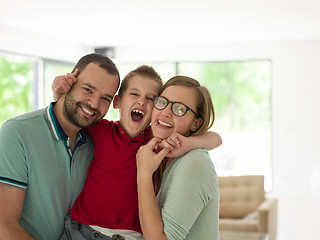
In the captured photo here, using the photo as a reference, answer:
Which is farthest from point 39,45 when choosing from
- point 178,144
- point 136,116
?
point 178,144

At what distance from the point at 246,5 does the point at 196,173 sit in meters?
4.68

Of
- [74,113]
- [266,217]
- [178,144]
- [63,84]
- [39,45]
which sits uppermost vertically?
[39,45]

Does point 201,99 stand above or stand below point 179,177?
above

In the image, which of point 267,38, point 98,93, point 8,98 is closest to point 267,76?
point 267,38

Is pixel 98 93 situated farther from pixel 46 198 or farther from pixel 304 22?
pixel 304 22

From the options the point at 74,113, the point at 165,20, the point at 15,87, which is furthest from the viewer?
the point at 15,87

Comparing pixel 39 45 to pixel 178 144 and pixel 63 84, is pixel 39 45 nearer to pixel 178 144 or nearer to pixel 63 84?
pixel 63 84

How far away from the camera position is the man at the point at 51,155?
1.64 metres

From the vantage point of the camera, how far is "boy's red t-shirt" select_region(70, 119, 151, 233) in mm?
1716

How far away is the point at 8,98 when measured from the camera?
28.9ft

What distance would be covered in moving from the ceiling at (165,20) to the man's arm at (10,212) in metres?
4.30

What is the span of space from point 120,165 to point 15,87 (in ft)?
24.9

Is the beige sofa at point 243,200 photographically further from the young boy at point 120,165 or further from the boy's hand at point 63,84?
the boy's hand at point 63,84

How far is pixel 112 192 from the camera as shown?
68.1 inches
